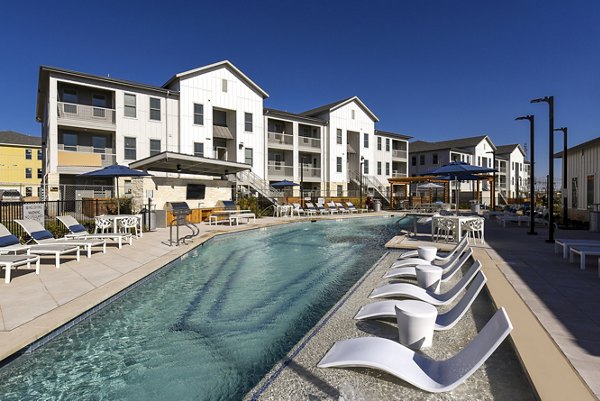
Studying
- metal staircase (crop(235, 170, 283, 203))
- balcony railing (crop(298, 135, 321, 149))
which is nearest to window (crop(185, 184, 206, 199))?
metal staircase (crop(235, 170, 283, 203))

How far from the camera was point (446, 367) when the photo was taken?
115 inches

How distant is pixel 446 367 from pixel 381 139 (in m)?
40.1

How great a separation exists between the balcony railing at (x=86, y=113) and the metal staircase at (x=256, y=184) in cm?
969

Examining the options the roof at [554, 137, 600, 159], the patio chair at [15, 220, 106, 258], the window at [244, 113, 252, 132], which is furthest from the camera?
the window at [244, 113, 252, 132]

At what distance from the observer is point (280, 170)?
31797 mm

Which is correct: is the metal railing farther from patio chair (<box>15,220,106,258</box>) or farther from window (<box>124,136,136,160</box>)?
patio chair (<box>15,220,106,258</box>)

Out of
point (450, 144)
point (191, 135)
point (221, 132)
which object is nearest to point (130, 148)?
point (191, 135)

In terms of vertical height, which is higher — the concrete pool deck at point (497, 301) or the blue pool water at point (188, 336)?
the concrete pool deck at point (497, 301)

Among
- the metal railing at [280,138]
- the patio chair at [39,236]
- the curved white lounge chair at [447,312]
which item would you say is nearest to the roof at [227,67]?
the metal railing at [280,138]

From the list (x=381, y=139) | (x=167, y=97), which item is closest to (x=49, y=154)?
(x=167, y=97)

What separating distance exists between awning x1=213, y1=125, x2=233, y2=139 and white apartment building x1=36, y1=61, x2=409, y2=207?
0.09 meters

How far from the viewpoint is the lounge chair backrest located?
8.46 feet

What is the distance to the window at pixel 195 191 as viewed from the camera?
1917cm

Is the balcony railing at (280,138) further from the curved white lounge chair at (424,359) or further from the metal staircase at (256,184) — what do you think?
the curved white lounge chair at (424,359)
